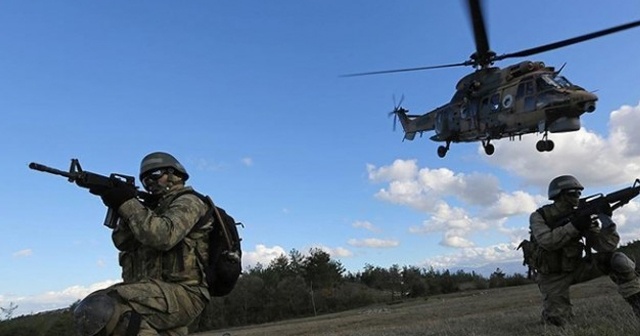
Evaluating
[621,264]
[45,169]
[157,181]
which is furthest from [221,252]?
[621,264]

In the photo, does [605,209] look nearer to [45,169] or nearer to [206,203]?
[206,203]

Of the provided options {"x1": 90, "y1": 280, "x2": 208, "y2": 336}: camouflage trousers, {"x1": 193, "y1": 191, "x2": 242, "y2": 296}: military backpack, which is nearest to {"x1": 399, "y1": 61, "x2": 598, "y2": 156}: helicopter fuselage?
{"x1": 193, "y1": 191, "x2": 242, "y2": 296}: military backpack

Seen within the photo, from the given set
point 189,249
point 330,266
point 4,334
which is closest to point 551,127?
point 189,249

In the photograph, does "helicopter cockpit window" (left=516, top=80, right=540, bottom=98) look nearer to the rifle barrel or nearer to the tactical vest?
A: the tactical vest

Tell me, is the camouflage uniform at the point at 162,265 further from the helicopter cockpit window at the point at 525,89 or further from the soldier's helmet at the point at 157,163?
the helicopter cockpit window at the point at 525,89

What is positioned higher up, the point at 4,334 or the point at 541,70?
the point at 541,70

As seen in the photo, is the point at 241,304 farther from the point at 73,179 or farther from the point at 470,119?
the point at 73,179

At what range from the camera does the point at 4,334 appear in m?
32.8

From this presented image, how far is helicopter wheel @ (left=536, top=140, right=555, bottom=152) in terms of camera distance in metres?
20.7

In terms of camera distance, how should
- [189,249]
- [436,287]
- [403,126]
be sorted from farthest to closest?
[436,287] → [403,126] → [189,249]

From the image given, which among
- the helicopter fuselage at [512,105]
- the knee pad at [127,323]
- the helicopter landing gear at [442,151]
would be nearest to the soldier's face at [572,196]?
the knee pad at [127,323]

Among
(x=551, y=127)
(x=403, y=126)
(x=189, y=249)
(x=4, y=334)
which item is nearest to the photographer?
(x=189, y=249)

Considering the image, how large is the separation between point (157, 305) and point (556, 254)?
221 inches

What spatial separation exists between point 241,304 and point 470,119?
37221 millimetres
